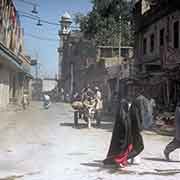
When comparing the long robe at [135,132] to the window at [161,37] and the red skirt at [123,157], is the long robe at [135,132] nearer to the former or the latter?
the red skirt at [123,157]

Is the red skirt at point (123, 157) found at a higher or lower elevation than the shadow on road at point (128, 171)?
higher

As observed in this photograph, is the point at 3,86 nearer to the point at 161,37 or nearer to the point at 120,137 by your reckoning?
the point at 161,37

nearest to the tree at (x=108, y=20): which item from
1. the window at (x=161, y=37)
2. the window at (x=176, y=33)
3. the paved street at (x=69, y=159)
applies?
the window at (x=161, y=37)

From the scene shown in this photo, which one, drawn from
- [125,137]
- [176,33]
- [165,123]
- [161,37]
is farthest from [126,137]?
[161,37]

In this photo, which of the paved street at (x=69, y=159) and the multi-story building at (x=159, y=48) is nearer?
the paved street at (x=69, y=159)

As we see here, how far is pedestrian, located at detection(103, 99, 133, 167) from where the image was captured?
374 inches

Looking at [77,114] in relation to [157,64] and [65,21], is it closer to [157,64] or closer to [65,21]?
[157,64]

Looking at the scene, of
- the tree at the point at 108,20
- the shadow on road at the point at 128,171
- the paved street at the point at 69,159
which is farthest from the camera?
the tree at the point at 108,20

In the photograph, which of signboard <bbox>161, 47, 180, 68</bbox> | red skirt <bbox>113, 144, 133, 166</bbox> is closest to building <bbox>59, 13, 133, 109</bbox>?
signboard <bbox>161, 47, 180, 68</bbox>

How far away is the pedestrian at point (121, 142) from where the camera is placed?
9500 millimetres

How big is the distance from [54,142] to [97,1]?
4696 centimetres

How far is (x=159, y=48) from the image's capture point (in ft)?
92.5

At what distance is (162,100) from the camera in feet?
85.5

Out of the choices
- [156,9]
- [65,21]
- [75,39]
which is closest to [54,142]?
[156,9]
